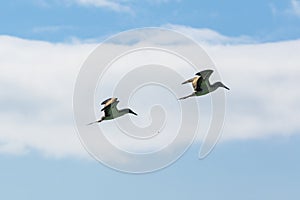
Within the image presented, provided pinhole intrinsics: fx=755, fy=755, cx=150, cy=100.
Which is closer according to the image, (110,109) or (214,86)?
(110,109)

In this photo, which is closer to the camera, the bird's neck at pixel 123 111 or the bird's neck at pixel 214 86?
the bird's neck at pixel 214 86

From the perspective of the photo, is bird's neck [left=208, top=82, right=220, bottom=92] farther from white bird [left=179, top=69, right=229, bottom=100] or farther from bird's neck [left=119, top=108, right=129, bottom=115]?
bird's neck [left=119, top=108, right=129, bottom=115]

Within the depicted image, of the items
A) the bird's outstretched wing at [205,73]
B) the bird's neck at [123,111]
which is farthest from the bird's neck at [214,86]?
the bird's neck at [123,111]

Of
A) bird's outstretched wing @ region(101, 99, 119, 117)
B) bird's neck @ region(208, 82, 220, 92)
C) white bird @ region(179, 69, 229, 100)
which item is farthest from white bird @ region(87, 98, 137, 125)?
bird's neck @ region(208, 82, 220, 92)

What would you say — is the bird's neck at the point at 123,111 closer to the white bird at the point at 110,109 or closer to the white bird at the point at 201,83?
the white bird at the point at 110,109

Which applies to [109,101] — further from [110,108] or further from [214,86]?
[214,86]

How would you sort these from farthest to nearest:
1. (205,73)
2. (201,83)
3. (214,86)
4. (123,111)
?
(123,111)
(214,86)
(201,83)
(205,73)

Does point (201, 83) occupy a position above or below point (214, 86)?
below

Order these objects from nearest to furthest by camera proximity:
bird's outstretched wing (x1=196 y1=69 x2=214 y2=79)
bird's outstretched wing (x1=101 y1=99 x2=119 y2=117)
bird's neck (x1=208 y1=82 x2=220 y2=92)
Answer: bird's outstretched wing (x1=196 y1=69 x2=214 y2=79) → bird's outstretched wing (x1=101 y1=99 x2=119 y2=117) → bird's neck (x1=208 y1=82 x2=220 y2=92)

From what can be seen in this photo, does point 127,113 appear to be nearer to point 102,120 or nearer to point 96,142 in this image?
point 102,120

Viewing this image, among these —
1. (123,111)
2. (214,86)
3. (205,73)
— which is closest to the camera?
(205,73)

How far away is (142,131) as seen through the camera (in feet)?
189

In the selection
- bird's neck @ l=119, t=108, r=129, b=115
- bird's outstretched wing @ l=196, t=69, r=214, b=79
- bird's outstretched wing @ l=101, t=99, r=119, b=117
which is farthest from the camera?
bird's neck @ l=119, t=108, r=129, b=115

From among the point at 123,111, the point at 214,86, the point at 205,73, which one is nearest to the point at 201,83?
the point at 205,73
